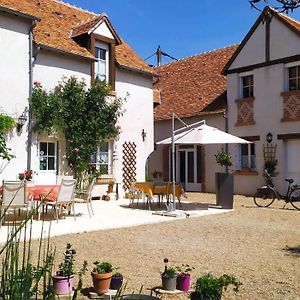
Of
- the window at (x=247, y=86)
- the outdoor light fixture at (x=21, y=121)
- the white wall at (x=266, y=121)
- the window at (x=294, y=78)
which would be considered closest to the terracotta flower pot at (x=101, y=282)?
the outdoor light fixture at (x=21, y=121)

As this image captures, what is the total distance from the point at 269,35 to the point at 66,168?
10237 mm

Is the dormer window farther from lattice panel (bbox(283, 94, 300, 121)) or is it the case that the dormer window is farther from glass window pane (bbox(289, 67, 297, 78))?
glass window pane (bbox(289, 67, 297, 78))

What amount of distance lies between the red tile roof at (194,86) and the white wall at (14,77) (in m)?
8.30

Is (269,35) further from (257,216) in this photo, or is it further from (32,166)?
(32,166)

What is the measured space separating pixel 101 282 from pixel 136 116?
42.5 ft

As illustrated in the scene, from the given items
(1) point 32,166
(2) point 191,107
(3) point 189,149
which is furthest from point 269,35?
(1) point 32,166

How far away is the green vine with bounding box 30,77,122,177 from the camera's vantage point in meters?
13.3

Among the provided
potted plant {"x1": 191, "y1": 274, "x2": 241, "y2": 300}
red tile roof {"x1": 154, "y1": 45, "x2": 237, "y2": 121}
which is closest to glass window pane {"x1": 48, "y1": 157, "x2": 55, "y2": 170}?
red tile roof {"x1": 154, "y1": 45, "x2": 237, "y2": 121}

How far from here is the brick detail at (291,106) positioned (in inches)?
663

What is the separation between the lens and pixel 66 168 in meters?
14.6

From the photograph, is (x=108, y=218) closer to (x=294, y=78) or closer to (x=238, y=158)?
(x=238, y=158)

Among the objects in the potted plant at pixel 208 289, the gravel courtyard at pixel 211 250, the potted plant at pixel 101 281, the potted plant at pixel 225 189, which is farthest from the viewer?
the potted plant at pixel 225 189

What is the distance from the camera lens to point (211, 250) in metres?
6.98

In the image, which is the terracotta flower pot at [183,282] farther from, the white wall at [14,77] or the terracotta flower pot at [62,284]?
the white wall at [14,77]
